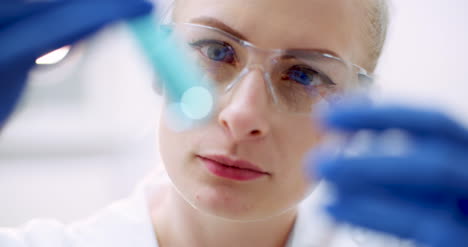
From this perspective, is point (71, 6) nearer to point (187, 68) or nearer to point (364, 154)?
point (187, 68)

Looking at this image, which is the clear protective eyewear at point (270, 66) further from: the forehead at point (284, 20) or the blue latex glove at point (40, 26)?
the blue latex glove at point (40, 26)

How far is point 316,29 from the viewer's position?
3.37ft

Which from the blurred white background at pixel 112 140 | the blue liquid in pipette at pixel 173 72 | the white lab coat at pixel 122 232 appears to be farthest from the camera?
the blurred white background at pixel 112 140

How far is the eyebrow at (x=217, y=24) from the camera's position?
1018 millimetres

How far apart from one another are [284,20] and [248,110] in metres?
0.22

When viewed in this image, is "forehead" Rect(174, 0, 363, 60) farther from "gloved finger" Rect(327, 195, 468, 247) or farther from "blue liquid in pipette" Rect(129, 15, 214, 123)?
"gloved finger" Rect(327, 195, 468, 247)

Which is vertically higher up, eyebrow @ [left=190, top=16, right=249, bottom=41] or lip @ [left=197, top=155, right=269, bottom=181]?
eyebrow @ [left=190, top=16, right=249, bottom=41]

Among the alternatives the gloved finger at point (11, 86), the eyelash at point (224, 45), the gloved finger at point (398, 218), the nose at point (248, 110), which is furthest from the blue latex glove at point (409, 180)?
the gloved finger at point (11, 86)

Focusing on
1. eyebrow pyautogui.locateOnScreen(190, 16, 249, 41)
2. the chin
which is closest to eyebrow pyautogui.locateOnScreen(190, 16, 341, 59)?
eyebrow pyautogui.locateOnScreen(190, 16, 249, 41)

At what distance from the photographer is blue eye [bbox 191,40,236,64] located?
1.06 metres

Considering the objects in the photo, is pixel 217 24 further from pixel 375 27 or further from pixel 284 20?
pixel 375 27

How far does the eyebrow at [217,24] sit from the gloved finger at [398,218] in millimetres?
480

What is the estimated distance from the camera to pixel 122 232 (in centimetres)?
129

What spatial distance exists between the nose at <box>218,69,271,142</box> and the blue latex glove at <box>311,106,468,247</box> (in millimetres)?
266
